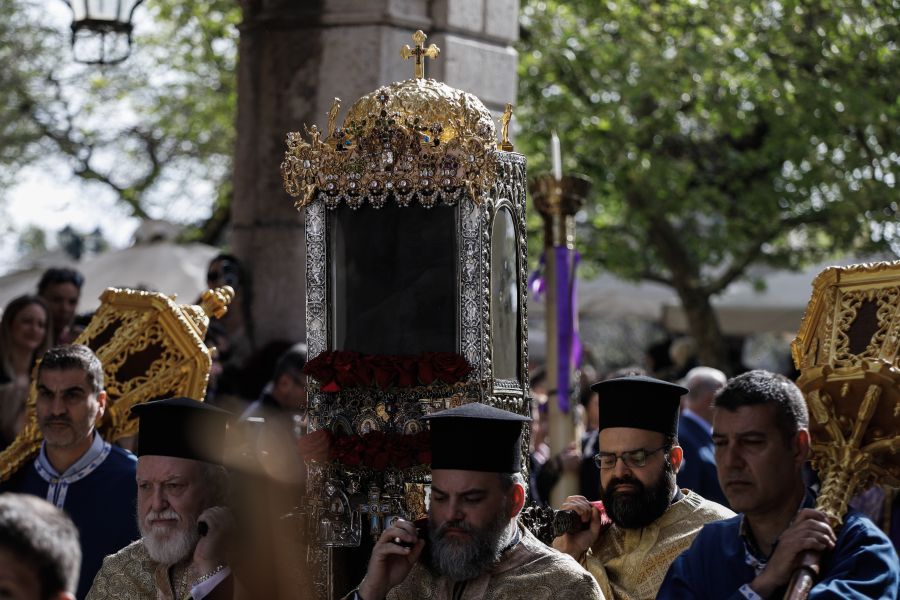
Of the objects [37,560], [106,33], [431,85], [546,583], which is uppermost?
[106,33]

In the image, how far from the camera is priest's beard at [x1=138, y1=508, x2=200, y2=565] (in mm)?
6191

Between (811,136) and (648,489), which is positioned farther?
(811,136)

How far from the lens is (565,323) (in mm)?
9219

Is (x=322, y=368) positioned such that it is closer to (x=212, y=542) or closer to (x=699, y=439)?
(x=212, y=542)

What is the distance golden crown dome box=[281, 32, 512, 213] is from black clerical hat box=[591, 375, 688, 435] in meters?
0.92

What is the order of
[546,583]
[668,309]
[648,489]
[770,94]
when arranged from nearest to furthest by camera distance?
[546,583] < [648,489] < [770,94] < [668,309]

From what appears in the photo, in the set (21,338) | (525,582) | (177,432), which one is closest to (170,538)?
(177,432)

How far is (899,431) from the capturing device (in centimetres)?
595

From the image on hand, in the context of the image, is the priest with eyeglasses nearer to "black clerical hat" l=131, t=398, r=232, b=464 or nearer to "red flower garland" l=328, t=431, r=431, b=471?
"red flower garland" l=328, t=431, r=431, b=471

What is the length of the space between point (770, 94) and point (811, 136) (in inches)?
27.2

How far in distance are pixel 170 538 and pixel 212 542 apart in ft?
0.64

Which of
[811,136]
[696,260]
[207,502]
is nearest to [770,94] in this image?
[811,136]

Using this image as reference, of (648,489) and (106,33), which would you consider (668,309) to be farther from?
(648,489)

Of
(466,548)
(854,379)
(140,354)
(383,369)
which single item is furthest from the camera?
(140,354)
